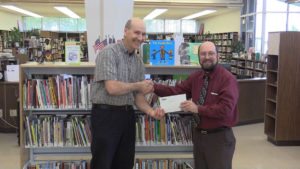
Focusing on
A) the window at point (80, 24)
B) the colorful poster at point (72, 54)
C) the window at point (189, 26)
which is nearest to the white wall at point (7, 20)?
the window at point (80, 24)

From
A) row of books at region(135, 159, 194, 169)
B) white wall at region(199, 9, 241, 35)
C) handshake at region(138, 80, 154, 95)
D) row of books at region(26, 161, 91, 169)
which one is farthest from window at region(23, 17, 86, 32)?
handshake at region(138, 80, 154, 95)

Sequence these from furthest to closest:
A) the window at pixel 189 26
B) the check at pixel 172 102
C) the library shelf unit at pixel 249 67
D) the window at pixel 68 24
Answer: the window at pixel 189 26 < the window at pixel 68 24 < the library shelf unit at pixel 249 67 < the check at pixel 172 102

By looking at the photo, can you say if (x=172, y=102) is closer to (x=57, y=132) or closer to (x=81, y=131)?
(x=81, y=131)

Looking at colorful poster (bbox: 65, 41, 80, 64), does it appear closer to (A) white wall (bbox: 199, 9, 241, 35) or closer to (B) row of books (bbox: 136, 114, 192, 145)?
(B) row of books (bbox: 136, 114, 192, 145)

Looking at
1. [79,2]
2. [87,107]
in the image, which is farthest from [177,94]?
[79,2]

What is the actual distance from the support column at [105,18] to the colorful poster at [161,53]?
1.19m

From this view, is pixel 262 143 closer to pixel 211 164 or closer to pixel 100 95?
pixel 211 164

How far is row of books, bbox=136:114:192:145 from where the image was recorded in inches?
137

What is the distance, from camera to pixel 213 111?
254 cm

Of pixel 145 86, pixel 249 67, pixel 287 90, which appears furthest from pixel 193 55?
pixel 249 67

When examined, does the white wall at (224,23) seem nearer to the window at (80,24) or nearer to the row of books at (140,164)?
the window at (80,24)

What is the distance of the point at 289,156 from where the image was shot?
508 cm

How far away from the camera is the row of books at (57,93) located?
3.35m

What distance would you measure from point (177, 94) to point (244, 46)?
1129cm
